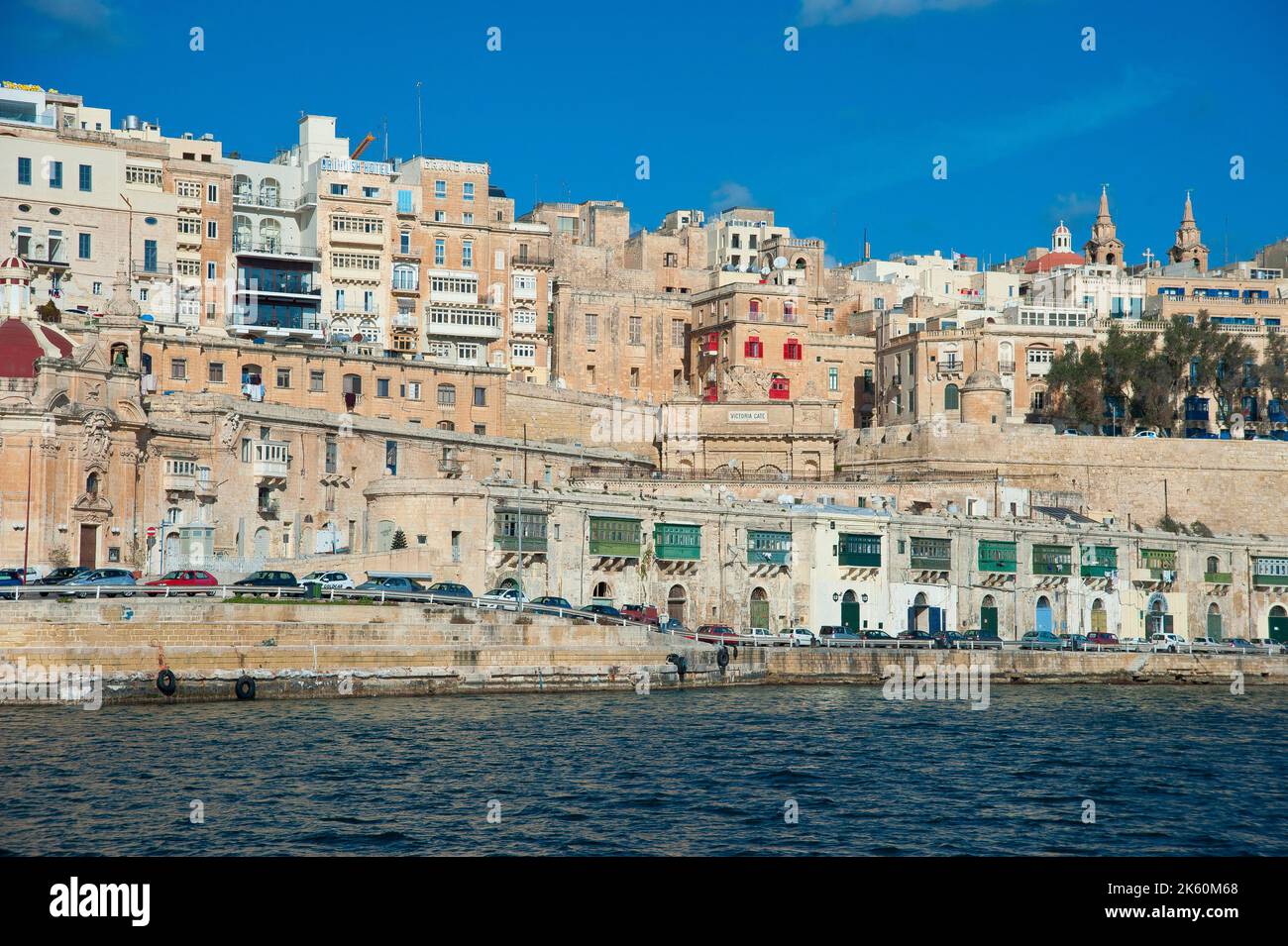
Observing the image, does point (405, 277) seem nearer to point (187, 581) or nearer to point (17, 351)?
point (17, 351)

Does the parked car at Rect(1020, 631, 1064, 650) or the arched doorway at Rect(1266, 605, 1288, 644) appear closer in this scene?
the parked car at Rect(1020, 631, 1064, 650)

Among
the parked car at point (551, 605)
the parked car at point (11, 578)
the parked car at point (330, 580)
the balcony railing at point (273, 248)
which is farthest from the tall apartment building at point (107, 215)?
the parked car at point (551, 605)

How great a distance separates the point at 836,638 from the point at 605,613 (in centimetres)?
1008

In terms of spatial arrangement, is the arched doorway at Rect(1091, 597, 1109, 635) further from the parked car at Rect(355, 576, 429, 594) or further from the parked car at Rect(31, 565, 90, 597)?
the parked car at Rect(31, 565, 90, 597)

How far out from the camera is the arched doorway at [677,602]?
65.1m

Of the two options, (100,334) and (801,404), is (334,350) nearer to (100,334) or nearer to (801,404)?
(100,334)

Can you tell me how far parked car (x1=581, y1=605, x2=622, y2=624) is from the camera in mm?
53031

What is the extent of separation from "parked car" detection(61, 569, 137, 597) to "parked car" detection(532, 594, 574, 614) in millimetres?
12632

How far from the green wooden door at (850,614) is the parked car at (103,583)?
101 feet

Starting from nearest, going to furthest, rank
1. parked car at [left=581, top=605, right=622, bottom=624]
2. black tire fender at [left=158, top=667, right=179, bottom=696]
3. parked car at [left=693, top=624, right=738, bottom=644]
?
black tire fender at [left=158, top=667, right=179, bottom=696] < parked car at [left=581, top=605, right=622, bottom=624] < parked car at [left=693, top=624, right=738, bottom=644]

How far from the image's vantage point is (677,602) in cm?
6544

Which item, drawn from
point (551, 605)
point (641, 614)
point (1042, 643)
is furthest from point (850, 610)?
point (551, 605)

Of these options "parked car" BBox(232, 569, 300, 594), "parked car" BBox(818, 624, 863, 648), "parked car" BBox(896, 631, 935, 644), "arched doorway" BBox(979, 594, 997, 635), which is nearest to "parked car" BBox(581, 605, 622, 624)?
"parked car" BBox(818, 624, 863, 648)
